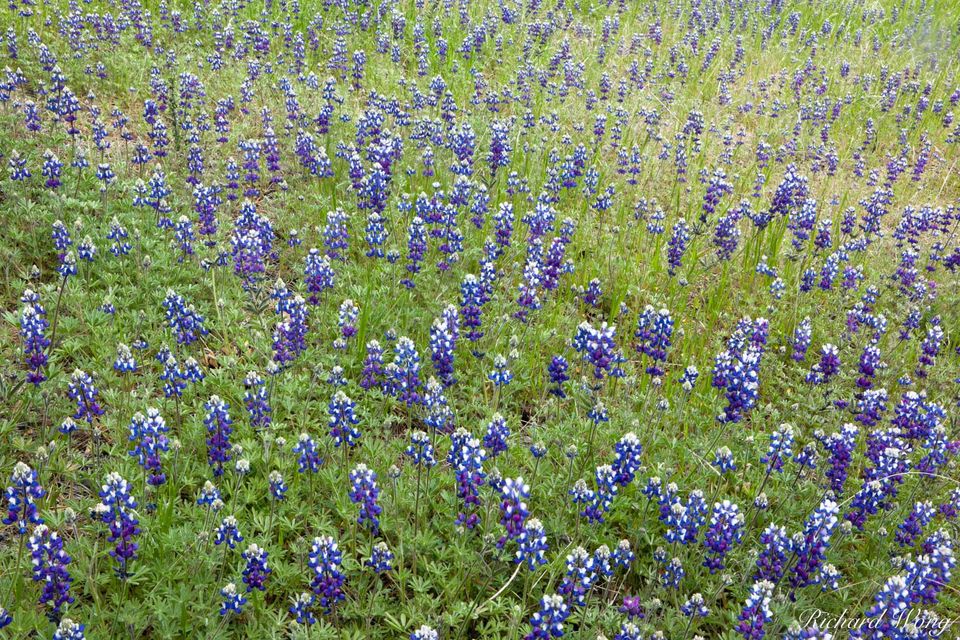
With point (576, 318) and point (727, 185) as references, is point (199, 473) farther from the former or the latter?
point (727, 185)

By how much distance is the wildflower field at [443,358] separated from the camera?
140 inches

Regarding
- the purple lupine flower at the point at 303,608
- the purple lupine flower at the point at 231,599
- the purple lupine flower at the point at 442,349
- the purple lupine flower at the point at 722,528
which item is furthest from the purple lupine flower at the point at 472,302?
the purple lupine flower at the point at 231,599

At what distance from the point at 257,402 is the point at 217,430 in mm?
277

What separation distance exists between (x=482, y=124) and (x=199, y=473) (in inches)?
221

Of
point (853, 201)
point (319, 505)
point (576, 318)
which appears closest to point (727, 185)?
point (853, 201)

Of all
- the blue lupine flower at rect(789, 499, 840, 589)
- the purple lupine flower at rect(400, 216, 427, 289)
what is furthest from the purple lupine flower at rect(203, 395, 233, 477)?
the blue lupine flower at rect(789, 499, 840, 589)

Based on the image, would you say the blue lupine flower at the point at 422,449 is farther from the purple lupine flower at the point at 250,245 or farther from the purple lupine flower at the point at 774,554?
the purple lupine flower at the point at 250,245

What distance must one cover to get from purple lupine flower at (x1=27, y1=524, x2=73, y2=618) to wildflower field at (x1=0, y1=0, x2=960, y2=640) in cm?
2

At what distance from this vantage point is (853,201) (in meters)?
8.54

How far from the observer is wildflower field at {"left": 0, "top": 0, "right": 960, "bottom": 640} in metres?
3.56

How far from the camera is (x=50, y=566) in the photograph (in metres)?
2.97

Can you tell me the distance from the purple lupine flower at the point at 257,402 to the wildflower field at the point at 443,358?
0.03 m

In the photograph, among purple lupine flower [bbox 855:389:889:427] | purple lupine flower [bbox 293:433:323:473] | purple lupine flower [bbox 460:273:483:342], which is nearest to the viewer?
purple lupine flower [bbox 293:433:323:473]

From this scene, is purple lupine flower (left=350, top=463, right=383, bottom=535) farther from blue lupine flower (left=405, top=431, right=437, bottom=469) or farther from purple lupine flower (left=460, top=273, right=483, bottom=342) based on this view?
purple lupine flower (left=460, top=273, right=483, bottom=342)
